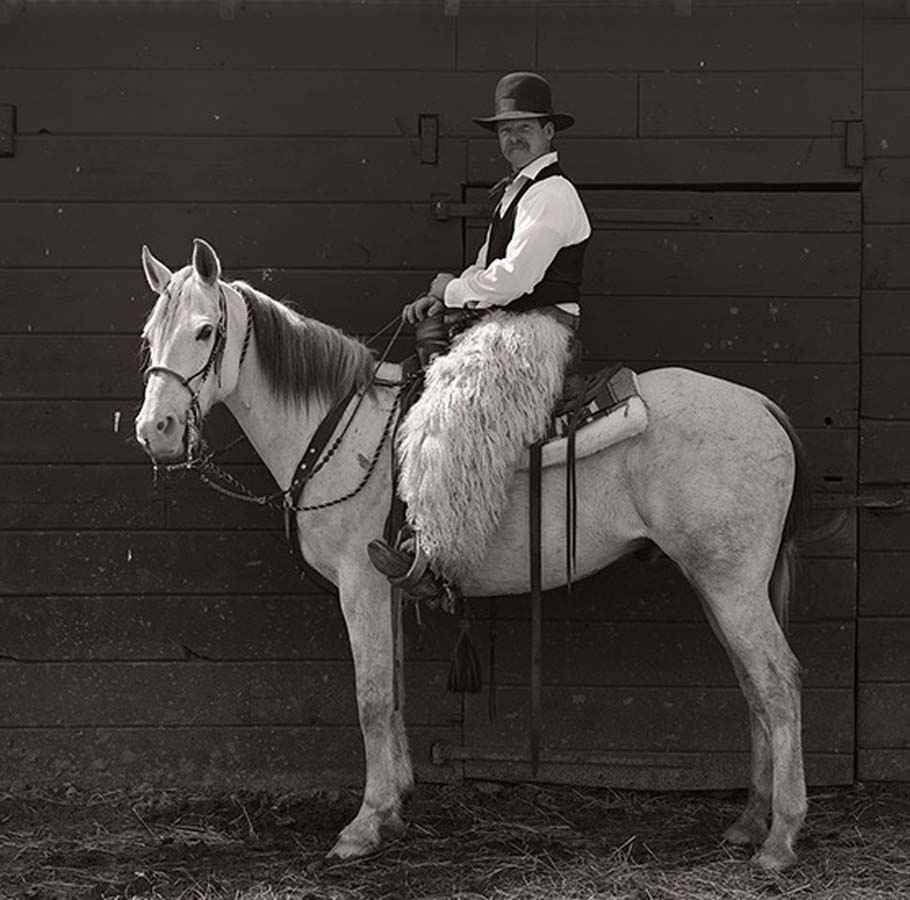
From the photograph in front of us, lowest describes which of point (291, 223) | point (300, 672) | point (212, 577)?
point (300, 672)

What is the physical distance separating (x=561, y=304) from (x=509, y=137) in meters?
0.58

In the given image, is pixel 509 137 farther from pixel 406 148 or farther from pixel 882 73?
pixel 882 73

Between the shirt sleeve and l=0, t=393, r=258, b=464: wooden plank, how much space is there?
49.6 inches

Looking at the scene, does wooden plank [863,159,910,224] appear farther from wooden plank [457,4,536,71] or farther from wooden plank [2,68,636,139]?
wooden plank [457,4,536,71]

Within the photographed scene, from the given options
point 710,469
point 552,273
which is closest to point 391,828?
point 710,469

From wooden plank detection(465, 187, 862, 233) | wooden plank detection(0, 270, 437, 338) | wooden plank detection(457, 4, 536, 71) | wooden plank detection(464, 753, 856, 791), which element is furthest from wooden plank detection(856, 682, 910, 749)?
wooden plank detection(457, 4, 536, 71)

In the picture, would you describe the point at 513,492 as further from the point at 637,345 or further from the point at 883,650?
the point at 883,650

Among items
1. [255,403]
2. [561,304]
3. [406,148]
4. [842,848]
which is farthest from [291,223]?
[842,848]

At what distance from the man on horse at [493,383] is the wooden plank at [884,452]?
1.28 m

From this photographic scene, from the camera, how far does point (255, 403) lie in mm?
4262

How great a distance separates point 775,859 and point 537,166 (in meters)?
2.25

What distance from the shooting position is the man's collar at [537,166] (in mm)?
4184

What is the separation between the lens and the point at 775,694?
4012 mm

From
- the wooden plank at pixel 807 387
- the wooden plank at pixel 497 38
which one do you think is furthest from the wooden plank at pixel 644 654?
the wooden plank at pixel 497 38
